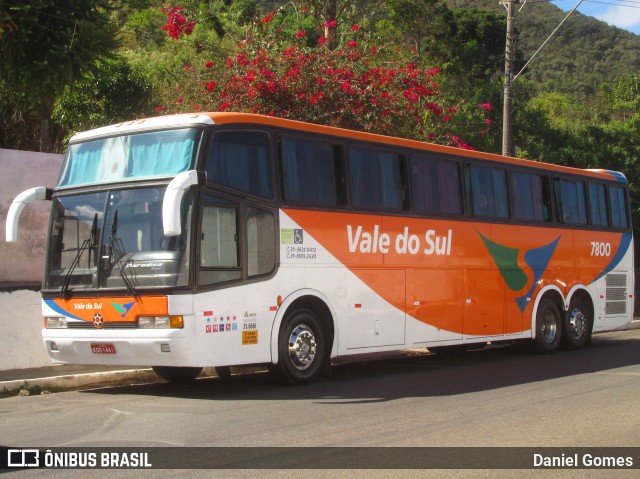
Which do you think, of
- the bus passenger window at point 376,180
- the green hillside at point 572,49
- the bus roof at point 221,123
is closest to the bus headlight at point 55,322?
the bus roof at point 221,123

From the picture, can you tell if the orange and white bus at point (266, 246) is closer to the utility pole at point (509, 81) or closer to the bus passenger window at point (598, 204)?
the bus passenger window at point (598, 204)

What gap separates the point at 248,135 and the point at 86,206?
7.30ft

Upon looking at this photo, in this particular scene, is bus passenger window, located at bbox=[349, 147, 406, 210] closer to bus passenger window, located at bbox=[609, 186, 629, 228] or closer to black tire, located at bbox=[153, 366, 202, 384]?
black tire, located at bbox=[153, 366, 202, 384]

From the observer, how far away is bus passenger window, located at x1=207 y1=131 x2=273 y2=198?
36.1 feet

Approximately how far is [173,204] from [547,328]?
1005 cm

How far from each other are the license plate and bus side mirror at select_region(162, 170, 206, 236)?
177 cm

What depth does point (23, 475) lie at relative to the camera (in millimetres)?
6766

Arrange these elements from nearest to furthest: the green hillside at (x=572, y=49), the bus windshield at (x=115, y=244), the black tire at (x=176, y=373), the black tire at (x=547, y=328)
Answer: the bus windshield at (x=115, y=244) < the black tire at (x=176, y=373) < the black tire at (x=547, y=328) < the green hillside at (x=572, y=49)

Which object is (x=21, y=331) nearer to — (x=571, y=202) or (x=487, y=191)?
(x=487, y=191)

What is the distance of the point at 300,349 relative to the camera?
1207 cm

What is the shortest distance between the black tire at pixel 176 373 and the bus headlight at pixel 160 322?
2.01 metres

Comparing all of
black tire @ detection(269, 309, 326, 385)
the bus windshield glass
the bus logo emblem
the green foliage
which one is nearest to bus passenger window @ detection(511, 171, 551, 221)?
black tire @ detection(269, 309, 326, 385)

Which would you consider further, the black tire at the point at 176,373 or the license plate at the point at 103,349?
the black tire at the point at 176,373

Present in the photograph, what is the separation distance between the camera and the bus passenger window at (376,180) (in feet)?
42.9
